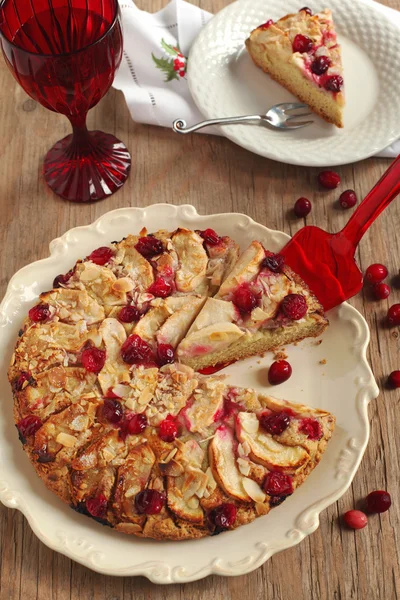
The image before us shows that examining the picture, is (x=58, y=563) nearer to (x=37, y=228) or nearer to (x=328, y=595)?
(x=328, y=595)

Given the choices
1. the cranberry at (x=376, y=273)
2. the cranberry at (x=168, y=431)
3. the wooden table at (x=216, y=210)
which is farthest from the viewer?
the cranberry at (x=376, y=273)

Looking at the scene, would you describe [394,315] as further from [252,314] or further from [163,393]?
[163,393]

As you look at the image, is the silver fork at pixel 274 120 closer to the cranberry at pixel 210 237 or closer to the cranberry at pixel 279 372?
the cranberry at pixel 210 237

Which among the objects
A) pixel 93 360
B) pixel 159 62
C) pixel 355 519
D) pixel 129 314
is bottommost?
pixel 355 519

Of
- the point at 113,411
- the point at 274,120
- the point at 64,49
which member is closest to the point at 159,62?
the point at 274,120

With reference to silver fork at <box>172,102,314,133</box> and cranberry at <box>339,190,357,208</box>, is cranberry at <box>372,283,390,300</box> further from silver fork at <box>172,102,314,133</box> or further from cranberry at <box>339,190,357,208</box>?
silver fork at <box>172,102,314,133</box>

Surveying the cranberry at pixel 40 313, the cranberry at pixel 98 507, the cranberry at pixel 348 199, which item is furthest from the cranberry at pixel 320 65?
the cranberry at pixel 98 507
